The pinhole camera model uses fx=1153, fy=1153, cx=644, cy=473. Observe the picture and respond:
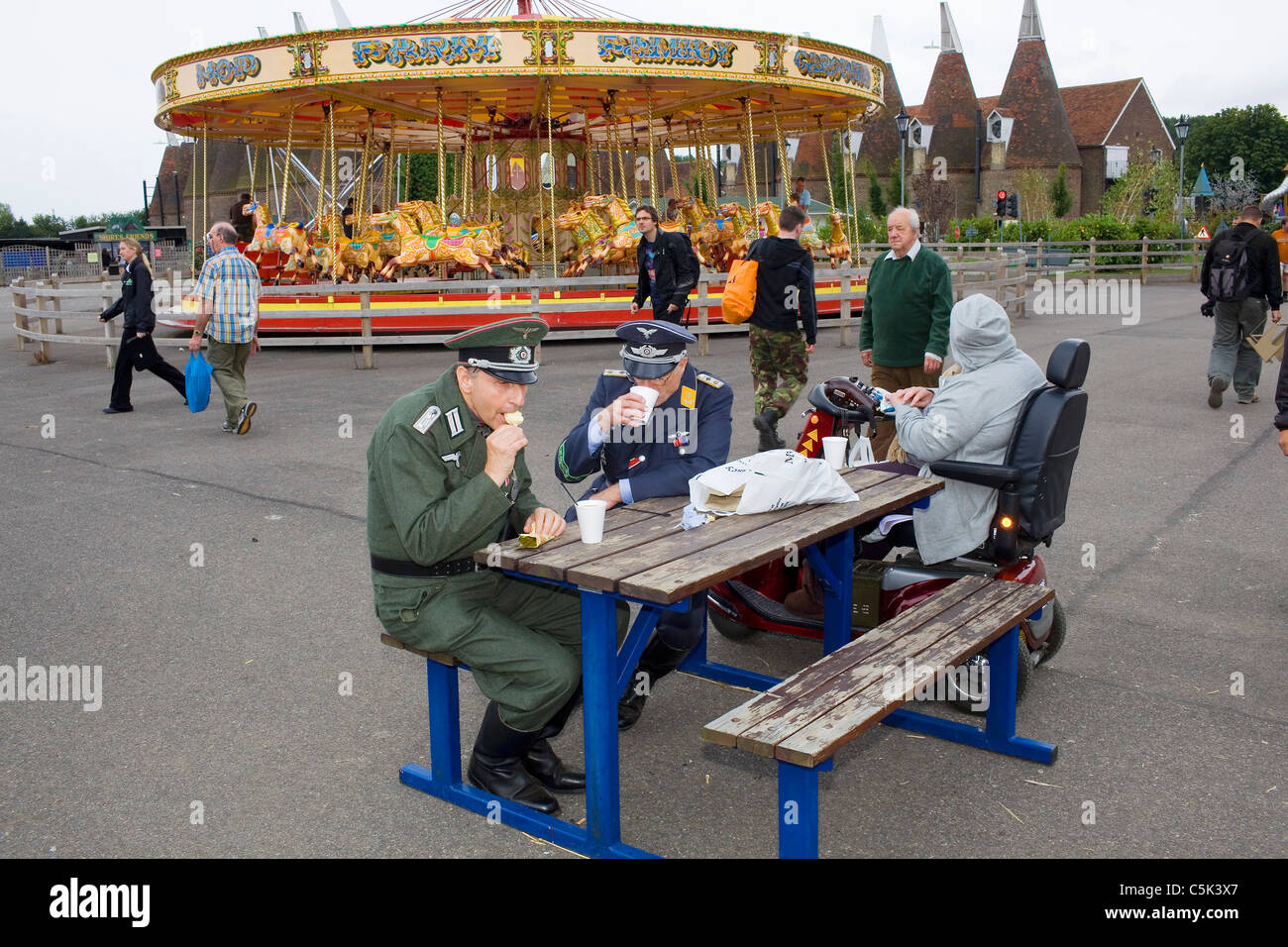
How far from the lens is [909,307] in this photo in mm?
7750

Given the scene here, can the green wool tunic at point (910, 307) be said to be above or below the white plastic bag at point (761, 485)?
above

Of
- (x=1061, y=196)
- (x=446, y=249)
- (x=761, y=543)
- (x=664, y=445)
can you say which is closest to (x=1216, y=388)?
(x=664, y=445)

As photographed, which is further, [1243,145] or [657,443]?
[1243,145]

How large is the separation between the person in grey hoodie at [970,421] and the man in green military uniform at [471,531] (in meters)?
1.76

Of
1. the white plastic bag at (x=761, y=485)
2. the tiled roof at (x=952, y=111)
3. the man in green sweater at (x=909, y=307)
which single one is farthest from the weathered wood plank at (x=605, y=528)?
the tiled roof at (x=952, y=111)

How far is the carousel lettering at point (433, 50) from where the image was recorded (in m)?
16.9

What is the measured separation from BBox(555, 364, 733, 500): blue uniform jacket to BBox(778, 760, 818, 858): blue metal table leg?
1.67 m

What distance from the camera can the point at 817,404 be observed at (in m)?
5.34

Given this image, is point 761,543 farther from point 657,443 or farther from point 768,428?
point 768,428

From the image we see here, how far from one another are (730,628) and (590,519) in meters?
1.89

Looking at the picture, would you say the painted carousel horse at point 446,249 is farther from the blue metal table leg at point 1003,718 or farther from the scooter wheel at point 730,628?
the blue metal table leg at point 1003,718

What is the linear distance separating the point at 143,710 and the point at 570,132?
19.6 m

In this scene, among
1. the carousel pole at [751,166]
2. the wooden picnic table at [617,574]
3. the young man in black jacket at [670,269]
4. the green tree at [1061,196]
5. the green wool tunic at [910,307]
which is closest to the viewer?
the wooden picnic table at [617,574]
